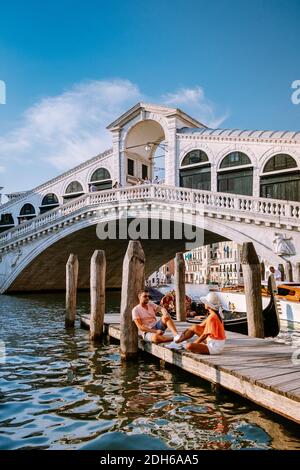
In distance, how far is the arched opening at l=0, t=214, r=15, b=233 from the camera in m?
26.8

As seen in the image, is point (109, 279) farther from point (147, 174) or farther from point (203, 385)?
point (203, 385)

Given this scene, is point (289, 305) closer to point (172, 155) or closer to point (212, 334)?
point (212, 334)

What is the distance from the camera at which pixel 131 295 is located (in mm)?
6410

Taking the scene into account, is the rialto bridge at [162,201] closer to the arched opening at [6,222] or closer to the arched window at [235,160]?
the arched window at [235,160]

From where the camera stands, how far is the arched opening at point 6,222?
26.8m

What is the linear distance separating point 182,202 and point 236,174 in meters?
3.46

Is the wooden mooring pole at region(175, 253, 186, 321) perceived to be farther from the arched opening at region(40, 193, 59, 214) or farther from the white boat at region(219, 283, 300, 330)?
the arched opening at region(40, 193, 59, 214)

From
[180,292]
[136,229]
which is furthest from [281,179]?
[180,292]

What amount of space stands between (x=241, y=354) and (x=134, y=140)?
17.7 metres

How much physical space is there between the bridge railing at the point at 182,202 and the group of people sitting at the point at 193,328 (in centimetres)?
742

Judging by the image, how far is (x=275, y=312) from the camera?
7230 mm

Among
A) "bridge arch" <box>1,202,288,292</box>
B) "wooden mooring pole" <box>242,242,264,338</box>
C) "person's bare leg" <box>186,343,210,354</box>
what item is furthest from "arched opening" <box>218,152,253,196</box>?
"person's bare leg" <box>186,343,210,354</box>
